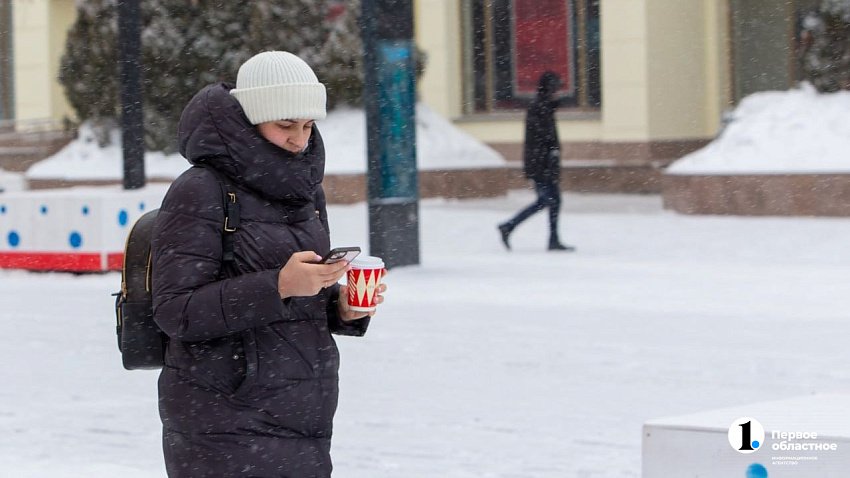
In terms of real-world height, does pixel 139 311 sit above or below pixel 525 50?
below

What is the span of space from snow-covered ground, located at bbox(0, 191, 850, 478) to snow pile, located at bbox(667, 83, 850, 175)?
2.66 metres

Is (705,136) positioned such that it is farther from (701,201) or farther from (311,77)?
(311,77)

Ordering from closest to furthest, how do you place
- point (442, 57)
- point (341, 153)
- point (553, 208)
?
point (553, 208), point (341, 153), point (442, 57)

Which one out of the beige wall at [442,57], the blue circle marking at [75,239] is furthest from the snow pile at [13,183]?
the blue circle marking at [75,239]

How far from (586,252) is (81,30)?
10938mm

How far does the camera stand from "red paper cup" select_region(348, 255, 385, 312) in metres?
3.50

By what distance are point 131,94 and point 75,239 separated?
136 cm

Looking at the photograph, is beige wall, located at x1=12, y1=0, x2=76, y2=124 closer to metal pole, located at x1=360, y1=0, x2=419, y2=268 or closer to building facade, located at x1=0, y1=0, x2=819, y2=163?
building facade, located at x1=0, y1=0, x2=819, y2=163

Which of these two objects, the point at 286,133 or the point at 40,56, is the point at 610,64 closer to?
the point at 40,56

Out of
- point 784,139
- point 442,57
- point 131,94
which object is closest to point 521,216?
point 131,94

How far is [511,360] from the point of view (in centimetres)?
898

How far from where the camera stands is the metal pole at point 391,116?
1330 cm

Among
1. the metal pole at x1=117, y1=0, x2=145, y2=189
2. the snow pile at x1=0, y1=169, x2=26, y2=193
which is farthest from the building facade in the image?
the metal pole at x1=117, y1=0, x2=145, y2=189

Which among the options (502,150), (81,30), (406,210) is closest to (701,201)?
(406,210)
